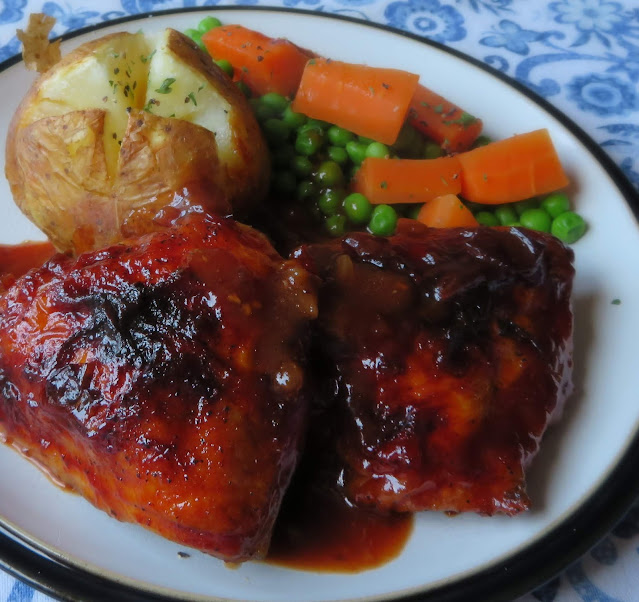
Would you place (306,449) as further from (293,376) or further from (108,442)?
(108,442)

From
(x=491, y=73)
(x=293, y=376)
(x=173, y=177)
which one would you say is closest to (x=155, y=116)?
(x=173, y=177)

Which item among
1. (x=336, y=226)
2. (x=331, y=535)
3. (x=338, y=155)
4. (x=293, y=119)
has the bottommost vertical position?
(x=331, y=535)

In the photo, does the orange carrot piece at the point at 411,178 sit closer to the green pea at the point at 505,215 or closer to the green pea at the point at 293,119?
the green pea at the point at 505,215

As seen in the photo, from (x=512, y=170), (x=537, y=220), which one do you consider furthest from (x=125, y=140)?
(x=537, y=220)

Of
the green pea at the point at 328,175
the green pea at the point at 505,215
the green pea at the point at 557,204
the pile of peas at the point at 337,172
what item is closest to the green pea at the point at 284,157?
the pile of peas at the point at 337,172

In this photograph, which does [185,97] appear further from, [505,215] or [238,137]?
[505,215]

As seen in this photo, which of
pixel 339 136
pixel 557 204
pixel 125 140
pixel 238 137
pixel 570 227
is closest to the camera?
pixel 125 140

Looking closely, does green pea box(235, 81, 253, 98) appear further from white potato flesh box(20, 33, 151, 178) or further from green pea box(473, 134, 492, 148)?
green pea box(473, 134, 492, 148)
